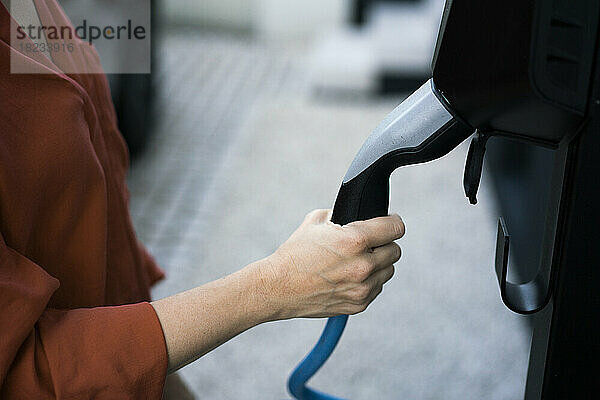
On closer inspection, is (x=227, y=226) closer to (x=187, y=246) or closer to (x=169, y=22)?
(x=187, y=246)

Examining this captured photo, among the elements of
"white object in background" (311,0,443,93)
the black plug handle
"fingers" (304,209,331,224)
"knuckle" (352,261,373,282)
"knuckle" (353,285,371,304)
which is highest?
the black plug handle

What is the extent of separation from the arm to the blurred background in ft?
3.67

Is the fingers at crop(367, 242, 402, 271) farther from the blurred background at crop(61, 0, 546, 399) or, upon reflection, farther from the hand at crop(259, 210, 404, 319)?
the blurred background at crop(61, 0, 546, 399)


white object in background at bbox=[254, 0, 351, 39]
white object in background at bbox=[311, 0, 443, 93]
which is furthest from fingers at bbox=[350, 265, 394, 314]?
white object in background at bbox=[254, 0, 351, 39]

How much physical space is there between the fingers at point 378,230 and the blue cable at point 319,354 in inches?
5.5

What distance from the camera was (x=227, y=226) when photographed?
259 centimetres

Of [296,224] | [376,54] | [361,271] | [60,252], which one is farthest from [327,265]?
[376,54]

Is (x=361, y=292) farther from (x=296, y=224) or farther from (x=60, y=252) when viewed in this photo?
(x=296, y=224)

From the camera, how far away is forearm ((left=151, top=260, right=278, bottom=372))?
0.75 metres

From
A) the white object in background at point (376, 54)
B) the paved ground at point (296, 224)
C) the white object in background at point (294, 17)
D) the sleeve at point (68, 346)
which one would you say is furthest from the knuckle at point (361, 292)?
the white object in background at point (294, 17)

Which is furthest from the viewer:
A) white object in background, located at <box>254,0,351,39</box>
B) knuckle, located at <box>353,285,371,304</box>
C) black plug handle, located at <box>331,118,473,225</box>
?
white object in background, located at <box>254,0,351,39</box>

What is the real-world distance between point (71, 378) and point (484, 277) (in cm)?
179

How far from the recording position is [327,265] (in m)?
0.77

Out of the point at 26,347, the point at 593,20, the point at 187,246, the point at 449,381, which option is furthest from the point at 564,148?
the point at 187,246
